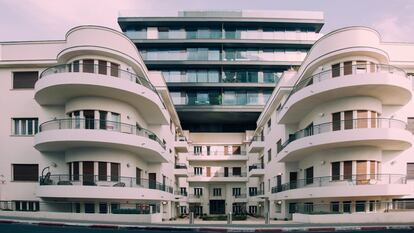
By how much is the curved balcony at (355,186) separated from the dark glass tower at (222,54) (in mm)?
33420

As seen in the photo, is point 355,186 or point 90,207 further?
point 90,207

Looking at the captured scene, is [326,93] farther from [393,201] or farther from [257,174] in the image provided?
[257,174]

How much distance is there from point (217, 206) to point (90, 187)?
1601 inches

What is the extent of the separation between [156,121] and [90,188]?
501 inches

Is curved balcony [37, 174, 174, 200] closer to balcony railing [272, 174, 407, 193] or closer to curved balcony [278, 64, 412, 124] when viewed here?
balcony railing [272, 174, 407, 193]

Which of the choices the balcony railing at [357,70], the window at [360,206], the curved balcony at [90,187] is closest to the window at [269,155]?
the balcony railing at [357,70]

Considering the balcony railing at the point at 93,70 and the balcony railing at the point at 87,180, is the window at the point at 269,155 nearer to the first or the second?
the balcony railing at the point at 87,180

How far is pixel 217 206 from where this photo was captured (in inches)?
2435

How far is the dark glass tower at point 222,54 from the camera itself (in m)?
62.1

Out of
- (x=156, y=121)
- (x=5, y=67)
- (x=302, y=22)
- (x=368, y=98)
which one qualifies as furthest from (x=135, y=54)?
(x=302, y=22)

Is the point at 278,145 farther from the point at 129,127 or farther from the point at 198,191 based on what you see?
the point at 198,191

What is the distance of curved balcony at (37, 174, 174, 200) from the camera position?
2364 cm

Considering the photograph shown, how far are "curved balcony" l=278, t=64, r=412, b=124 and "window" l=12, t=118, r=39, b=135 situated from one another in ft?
66.8

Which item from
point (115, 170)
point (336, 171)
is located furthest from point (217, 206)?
point (336, 171)
